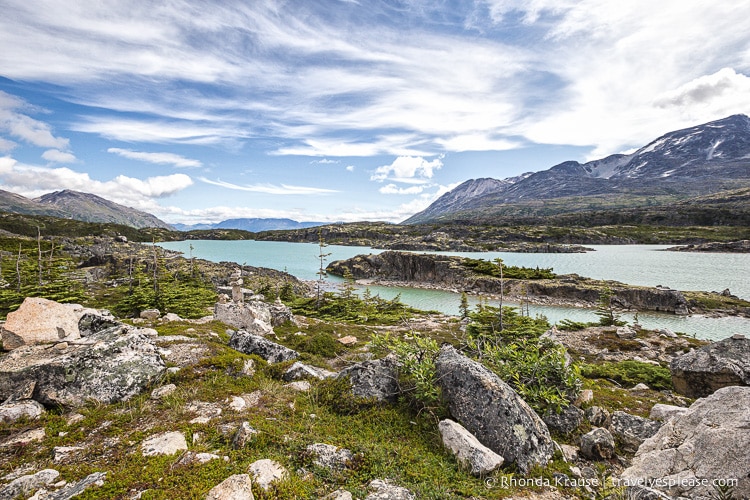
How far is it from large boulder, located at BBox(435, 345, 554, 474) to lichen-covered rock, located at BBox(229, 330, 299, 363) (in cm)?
726

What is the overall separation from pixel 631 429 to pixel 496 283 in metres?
59.8

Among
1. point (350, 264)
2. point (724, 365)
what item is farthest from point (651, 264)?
point (724, 365)

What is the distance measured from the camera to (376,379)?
360 inches

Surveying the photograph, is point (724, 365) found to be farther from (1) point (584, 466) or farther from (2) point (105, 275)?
(2) point (105, 275)

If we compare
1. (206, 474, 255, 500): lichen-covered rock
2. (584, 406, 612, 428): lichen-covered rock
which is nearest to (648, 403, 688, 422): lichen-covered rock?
(584, 406, 612, 428): lichen-covered rock

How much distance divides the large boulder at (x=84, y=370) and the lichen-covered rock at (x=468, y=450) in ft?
26.6

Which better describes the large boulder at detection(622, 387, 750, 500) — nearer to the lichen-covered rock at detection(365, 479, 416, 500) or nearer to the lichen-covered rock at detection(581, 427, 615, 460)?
the lichen-covered rock at detection(581, 427, 615, 460)

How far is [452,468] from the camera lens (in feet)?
21.4

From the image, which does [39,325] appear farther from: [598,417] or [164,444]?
[598,417]

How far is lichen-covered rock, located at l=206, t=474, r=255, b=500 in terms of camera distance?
16.3 ft

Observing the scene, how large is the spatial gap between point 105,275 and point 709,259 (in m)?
156

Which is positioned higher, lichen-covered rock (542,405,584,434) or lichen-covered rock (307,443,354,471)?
lichen-covered rock (307,443,354,471)

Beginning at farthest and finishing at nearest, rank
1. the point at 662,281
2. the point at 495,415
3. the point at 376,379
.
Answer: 1. the point at 662,281
2. the point at 376,379
3. the point at 495,415

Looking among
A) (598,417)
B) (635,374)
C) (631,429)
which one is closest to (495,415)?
(598,417)
